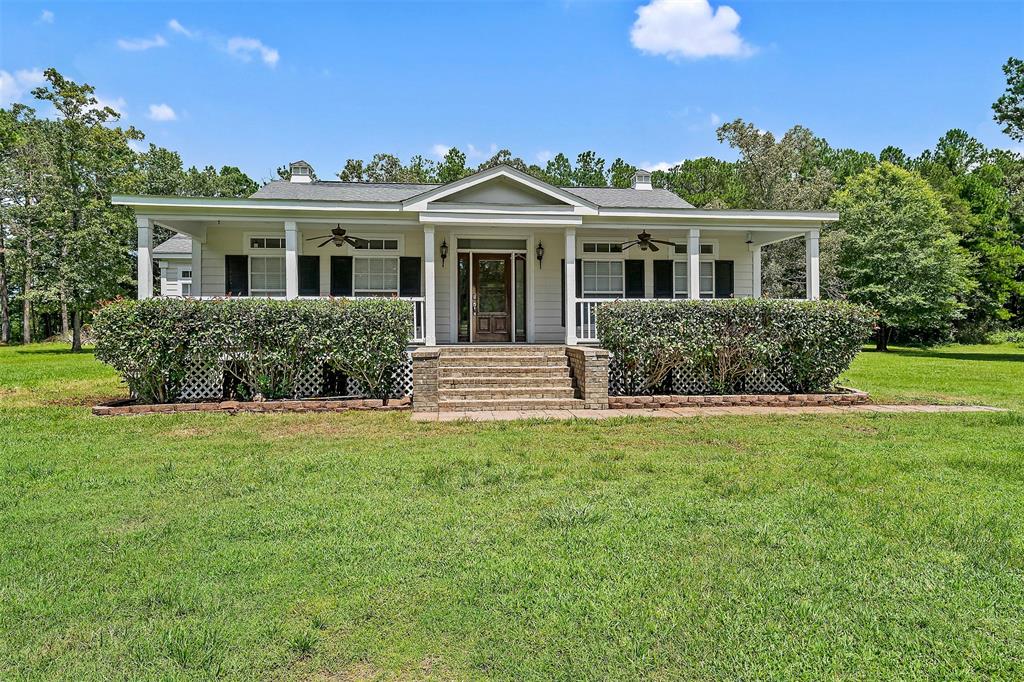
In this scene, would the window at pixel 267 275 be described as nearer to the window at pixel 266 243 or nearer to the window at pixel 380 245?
the window at pixel 266 243

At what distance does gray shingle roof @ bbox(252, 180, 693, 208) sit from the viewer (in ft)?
45.2

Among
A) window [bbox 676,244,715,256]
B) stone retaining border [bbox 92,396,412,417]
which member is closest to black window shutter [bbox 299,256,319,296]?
stone retaining border [bbox 92,396,412,417]

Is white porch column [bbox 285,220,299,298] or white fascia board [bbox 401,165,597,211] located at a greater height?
white fascia board [bbox 401,165,597,211]

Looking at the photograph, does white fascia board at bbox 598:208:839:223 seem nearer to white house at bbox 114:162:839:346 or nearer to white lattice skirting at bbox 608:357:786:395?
white house at bbox 114:162:839:346

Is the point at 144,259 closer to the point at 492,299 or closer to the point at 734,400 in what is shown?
the point at 492,299

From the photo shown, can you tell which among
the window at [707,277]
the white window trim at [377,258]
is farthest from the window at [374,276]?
the window at [707,277]

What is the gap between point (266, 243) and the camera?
12.4 m

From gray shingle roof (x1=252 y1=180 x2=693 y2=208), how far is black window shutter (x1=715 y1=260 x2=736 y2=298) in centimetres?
164

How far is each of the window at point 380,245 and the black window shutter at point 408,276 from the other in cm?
33

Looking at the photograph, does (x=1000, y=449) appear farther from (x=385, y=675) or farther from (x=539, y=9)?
(x=539, y=9)

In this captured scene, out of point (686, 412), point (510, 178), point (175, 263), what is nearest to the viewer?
point (686, 412)

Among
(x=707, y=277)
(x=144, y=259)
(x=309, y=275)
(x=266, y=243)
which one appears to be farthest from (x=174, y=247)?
(x=707, y=277)

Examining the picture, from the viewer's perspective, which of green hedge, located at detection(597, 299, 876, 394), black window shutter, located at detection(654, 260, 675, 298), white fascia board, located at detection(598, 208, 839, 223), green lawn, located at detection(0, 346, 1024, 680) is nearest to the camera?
green lawn, located at detection(0, 346, 1024, 680)

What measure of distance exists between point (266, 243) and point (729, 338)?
32.0 feet
